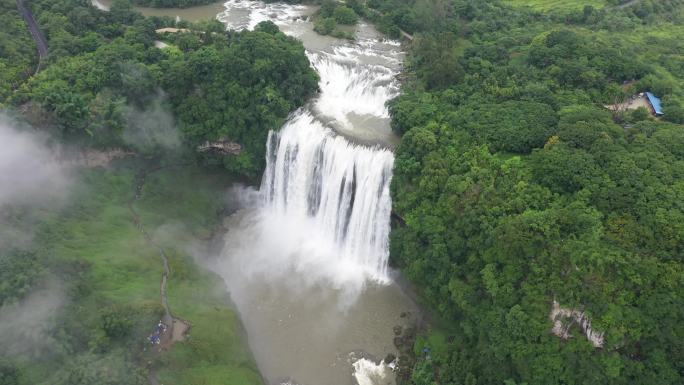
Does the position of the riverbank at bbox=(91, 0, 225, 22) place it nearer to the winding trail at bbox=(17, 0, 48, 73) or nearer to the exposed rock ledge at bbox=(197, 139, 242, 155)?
the winding trail at bbox=(17, 0, 48, 73)

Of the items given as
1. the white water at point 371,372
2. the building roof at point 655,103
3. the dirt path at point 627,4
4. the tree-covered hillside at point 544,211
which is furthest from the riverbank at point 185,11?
the dirt path at point 627,4

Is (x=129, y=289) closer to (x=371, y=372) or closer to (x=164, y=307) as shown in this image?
(x=164, y=307)

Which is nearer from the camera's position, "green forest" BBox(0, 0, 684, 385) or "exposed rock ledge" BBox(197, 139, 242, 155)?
"green forest" BBox(0, 0, 684, 385)

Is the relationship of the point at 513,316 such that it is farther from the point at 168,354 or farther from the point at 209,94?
the point at 209,94

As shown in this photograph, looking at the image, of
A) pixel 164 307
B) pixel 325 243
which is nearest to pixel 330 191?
pixel 325 243

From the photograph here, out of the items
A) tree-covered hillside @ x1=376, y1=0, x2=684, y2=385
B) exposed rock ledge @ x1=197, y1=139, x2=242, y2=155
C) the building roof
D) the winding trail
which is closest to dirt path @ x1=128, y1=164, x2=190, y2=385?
exposed rock ledge @ x1=197, y1=139, x2=242, y2=155

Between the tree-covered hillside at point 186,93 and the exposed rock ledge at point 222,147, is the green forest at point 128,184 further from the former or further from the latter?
the exposed rock ledge at point 222,147
